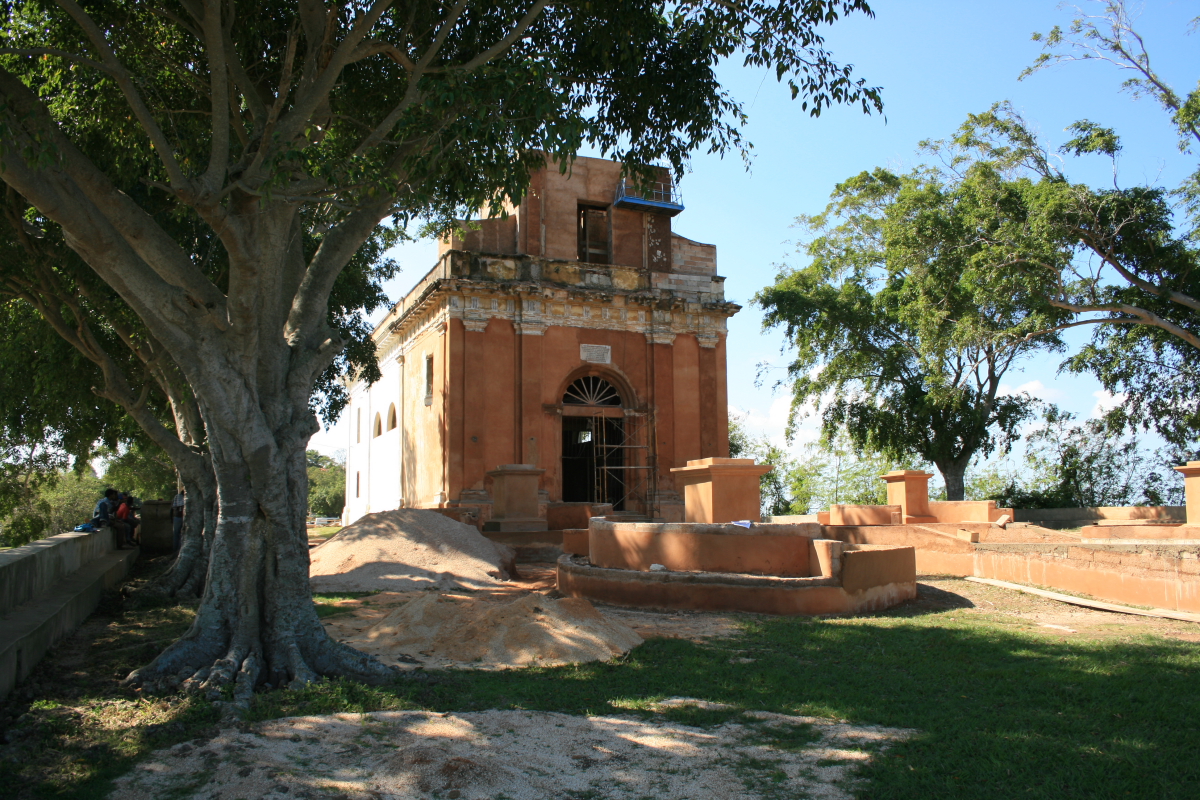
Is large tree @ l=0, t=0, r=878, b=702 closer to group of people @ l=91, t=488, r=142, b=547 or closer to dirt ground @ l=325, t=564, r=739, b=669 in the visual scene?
dirt ground @ l=325, t=564, r=739, b=669

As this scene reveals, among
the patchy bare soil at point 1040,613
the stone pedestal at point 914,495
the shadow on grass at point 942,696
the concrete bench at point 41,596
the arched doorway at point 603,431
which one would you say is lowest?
the patchy bare soil at point 1040,613

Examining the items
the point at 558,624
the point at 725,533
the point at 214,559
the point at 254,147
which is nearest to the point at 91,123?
the point at 254,147

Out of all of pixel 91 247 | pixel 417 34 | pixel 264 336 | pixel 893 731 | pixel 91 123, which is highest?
pixel 417 34

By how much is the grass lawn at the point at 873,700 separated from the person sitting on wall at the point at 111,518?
8.98m

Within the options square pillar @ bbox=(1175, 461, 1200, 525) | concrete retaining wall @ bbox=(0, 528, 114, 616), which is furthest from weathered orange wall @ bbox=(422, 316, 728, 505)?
square pillar @ bbox=(1175, 461, 1200, 525)

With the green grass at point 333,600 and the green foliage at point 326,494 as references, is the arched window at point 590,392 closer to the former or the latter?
the green grass at point 333,600

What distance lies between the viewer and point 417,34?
30.0 ft

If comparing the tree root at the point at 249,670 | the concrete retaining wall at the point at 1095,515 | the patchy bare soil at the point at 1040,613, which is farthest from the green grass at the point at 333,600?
the concrete retaining wall at the point at 1095,515

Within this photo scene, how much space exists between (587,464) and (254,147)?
2017 centimetres

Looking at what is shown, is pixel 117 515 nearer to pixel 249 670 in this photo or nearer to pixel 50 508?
pixel 249 670

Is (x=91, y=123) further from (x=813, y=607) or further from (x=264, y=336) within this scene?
(x=813, y=607)

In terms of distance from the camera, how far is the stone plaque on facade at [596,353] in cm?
2388

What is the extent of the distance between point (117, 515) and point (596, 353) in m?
12.6

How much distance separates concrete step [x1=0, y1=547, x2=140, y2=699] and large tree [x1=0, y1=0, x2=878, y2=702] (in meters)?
1.02
